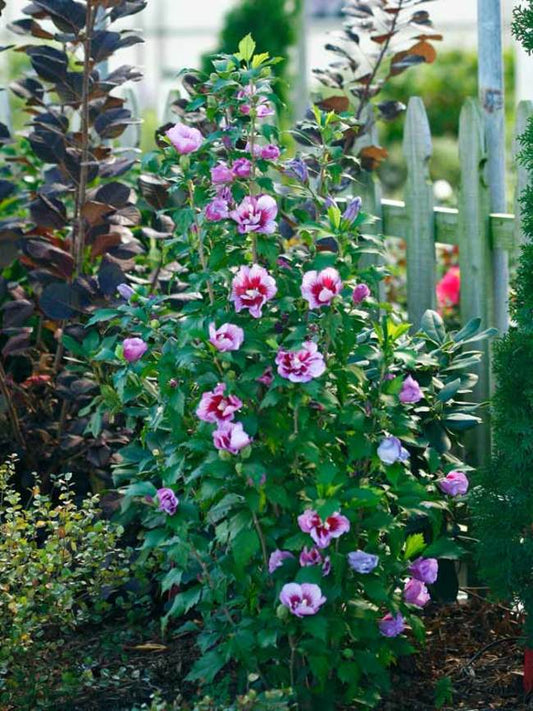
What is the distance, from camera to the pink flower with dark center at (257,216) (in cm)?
223

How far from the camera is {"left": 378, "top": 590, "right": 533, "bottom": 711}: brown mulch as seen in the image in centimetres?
259

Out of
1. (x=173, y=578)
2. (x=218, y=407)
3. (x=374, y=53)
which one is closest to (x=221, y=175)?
(x=218, y=407)

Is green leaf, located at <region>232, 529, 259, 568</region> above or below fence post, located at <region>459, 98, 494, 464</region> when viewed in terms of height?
below

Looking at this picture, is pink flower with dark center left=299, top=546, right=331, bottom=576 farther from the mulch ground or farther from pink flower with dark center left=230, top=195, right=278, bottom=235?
pink flower with dark center left=230, top=195, right=278, bottom=235

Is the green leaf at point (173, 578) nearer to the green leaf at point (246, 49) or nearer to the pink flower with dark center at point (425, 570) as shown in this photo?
the pink flower with dark center at point (425, 570)

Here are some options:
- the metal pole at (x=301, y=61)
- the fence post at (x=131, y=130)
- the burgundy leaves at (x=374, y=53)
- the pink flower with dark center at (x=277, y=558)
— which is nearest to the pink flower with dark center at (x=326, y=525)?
the pink flower with dark center at (x=277, y=558)

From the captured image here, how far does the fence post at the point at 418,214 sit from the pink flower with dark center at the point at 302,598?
1.45 metres

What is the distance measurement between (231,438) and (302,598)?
0.35 meters

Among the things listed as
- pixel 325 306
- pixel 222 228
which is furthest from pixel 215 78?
pixel 325 306

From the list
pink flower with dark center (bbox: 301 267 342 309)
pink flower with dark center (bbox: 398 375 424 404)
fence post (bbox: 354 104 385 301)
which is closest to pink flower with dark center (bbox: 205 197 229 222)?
pink flower with dark center (bbox: 301 267 342 309)

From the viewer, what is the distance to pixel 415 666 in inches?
107

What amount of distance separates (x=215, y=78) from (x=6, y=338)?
60.7 inches

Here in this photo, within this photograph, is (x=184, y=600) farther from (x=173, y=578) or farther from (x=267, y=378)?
(x=267, y=378)

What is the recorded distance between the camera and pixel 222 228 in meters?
2.38
